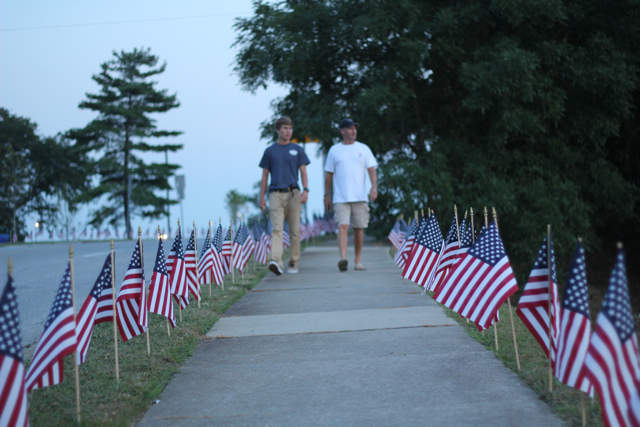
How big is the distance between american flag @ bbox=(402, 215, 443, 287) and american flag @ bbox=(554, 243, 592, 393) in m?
4.12

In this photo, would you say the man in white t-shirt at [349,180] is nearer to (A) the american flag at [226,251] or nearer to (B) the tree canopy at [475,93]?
(A) the american flag at [226,251]

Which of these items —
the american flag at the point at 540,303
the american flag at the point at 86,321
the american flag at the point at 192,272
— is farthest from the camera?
the american flag at the point at 192,272

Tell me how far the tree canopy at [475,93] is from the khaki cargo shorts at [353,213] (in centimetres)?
761

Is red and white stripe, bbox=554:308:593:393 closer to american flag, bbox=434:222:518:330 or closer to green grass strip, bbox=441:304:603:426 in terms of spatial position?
green grass strip, bbox=441:304:603:426

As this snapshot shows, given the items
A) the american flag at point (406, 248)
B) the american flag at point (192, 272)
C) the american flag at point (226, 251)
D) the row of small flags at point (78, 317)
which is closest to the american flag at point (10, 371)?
the row of small flags at point (78, 317)

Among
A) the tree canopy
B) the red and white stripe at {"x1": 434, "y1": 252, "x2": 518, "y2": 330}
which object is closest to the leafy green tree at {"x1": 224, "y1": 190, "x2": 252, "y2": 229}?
the tree canopy

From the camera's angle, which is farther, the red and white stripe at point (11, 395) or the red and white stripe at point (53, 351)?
the red and white stripe at point (53, 351)

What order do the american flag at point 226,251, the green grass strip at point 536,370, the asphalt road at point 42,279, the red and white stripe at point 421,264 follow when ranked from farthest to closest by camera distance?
the american flag at point 226,251
the red and white stripe at point 421,264
the asphalt road at point 42,279
the green grass strip at point 536,370

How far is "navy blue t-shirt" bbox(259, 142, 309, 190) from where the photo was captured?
1045cm

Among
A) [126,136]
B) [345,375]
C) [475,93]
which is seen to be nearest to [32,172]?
[126,136]

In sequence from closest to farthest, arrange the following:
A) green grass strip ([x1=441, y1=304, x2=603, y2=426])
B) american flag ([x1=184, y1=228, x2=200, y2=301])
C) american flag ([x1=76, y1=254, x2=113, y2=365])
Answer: green grass strip ([x1=441, y1=304, x2=603, y2=426]) < american flag ([x1=76, y1=254, x2=113, y2=365]) < american flag ([x1=184, y1=228, x2=200, y2=301])

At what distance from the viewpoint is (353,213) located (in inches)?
429

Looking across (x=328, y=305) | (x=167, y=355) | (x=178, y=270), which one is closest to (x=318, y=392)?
(x=167, y=355)

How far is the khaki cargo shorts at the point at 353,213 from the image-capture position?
10.7 m
